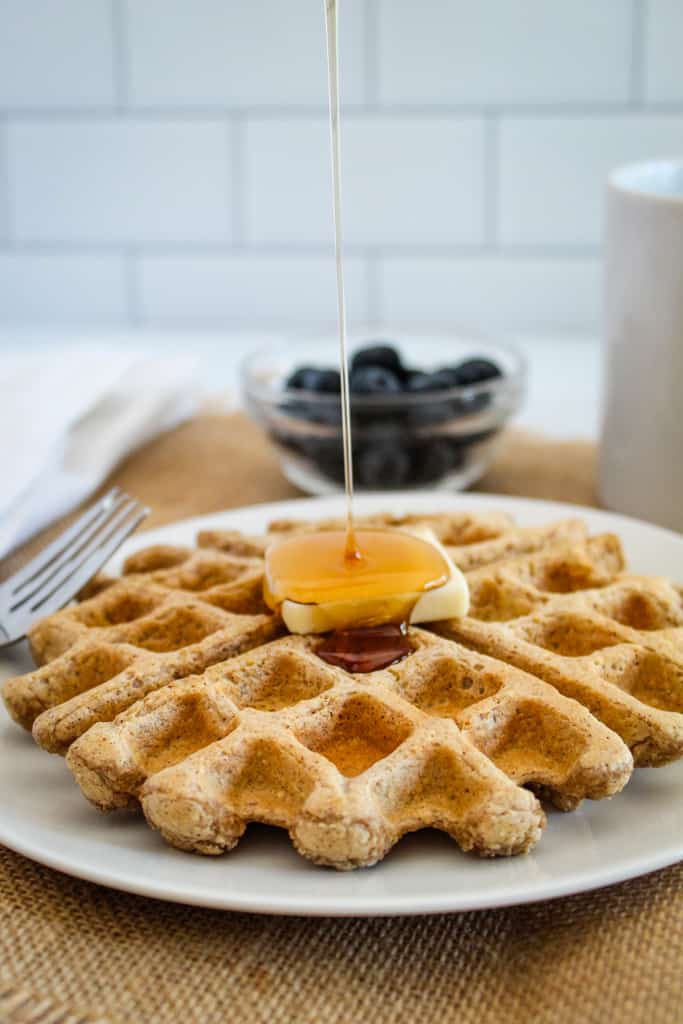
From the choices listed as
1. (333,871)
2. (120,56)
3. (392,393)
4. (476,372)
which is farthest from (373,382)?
(120,56)

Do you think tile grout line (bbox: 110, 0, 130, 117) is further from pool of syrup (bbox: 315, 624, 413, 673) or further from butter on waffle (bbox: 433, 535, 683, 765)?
pool of syrup (bbox: 315, 624, 413, 673)

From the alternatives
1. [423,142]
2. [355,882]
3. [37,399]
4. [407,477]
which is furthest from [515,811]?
[423,142]

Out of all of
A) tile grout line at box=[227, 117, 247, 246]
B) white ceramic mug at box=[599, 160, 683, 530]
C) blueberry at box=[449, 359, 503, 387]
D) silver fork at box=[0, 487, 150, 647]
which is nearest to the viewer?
silver fork at box=[0, 487, 150, 647]

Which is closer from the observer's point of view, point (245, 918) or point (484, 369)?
point (245, 918)

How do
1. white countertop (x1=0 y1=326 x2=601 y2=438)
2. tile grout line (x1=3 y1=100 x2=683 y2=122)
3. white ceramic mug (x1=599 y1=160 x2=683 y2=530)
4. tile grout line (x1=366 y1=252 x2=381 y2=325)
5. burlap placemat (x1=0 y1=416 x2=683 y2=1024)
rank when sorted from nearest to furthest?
burlap placemat (x1=0 y1=416 x2=683 y2=1024) < white ceramic mug (x1=599 y1=160 x2=683 y2=530) < white countertop (x1=0 y1=326 x2=601 y2=438) < tile grout line (x1=3 y1=100 x2=683 y2=122) < tile grout line (x1=366 y1=252 x2=381 y2=325)

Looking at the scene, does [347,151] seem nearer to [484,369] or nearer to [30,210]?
[30,210]

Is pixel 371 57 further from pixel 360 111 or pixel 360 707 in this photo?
pixel 360 707

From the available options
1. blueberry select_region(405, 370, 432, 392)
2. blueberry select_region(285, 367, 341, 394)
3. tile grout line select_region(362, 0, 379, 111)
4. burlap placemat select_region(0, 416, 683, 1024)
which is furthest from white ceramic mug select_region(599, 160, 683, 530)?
tile grout line select_region(362, 0, 379, 111)

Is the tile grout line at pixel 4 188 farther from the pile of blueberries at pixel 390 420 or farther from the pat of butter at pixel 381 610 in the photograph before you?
the pat of butter at pixel 381 610

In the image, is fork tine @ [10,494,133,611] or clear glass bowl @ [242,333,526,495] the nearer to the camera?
fork tine @ [10,494,133,611]
